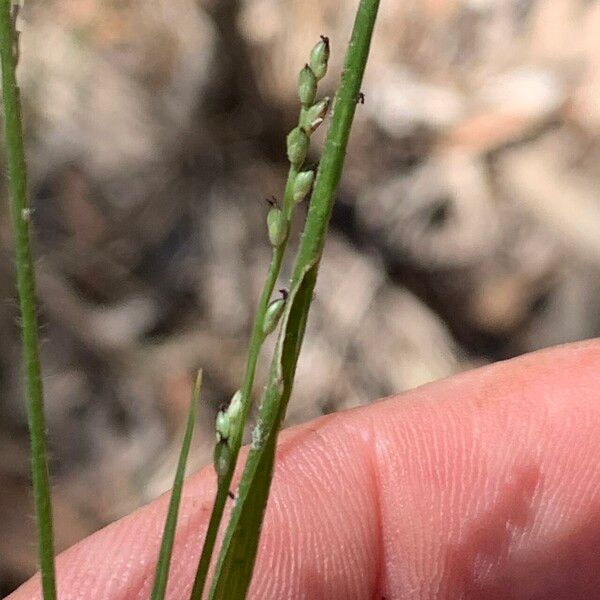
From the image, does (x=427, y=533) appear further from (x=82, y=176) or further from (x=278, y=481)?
(x=82, y=176)

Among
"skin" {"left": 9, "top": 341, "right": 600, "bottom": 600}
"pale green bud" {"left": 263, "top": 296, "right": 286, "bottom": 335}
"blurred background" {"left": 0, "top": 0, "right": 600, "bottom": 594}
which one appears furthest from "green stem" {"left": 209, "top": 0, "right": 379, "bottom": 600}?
"blurred background" {"left": 0, "top": 0, "right": 600, "bottom": 594}

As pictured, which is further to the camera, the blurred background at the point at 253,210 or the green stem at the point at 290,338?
the blurred background at the point at 253,210

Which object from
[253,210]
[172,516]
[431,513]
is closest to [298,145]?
[172,516]

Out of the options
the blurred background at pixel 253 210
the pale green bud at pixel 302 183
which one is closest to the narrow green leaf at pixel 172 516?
the pale green bud at pixel 302 183

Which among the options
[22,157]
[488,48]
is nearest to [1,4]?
[22,157]

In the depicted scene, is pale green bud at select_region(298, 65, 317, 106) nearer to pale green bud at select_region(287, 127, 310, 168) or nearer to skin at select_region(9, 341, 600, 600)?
pale green bud at select_region(287, 127, 310, 168)

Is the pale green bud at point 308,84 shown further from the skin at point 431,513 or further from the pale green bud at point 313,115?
the skin at point 431,513
